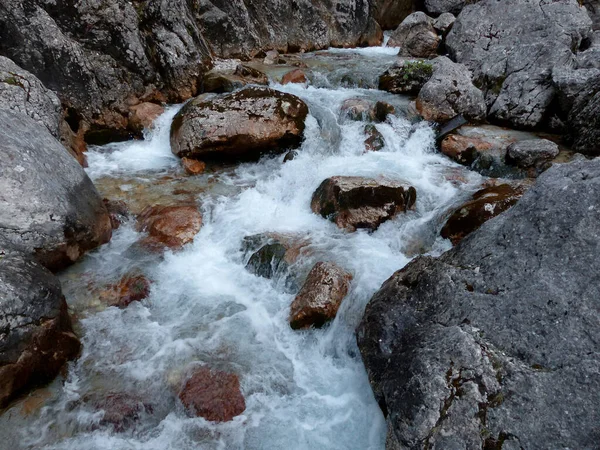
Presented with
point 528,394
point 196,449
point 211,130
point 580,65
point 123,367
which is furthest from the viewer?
point 580,65

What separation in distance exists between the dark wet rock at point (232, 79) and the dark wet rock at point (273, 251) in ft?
19.9

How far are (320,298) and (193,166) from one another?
17.1ft

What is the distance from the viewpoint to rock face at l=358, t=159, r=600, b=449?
2.98 m

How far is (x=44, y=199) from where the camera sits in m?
5.68

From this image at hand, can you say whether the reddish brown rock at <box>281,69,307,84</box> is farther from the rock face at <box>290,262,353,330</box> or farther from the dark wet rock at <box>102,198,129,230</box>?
the rock face at <box>290,262,353,330</box>

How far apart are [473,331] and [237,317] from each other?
3.43m

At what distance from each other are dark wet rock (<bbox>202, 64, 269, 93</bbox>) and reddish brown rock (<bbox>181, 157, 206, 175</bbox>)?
3184mm

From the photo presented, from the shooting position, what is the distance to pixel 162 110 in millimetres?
10531

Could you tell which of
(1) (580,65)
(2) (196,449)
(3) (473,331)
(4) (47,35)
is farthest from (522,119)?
(4) (47,35)

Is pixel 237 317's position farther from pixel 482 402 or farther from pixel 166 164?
pixel 166 164

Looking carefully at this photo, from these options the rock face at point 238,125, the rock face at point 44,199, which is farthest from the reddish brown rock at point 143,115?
the rock face at point 44,199

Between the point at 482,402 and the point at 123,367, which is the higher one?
the point at 482,402

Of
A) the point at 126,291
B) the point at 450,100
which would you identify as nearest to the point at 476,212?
the point at 450,100

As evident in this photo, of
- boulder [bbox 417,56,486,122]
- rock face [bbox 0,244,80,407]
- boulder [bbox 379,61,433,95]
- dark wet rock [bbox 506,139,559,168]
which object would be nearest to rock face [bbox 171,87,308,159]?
boulder [bbox 417,56,486,122]
